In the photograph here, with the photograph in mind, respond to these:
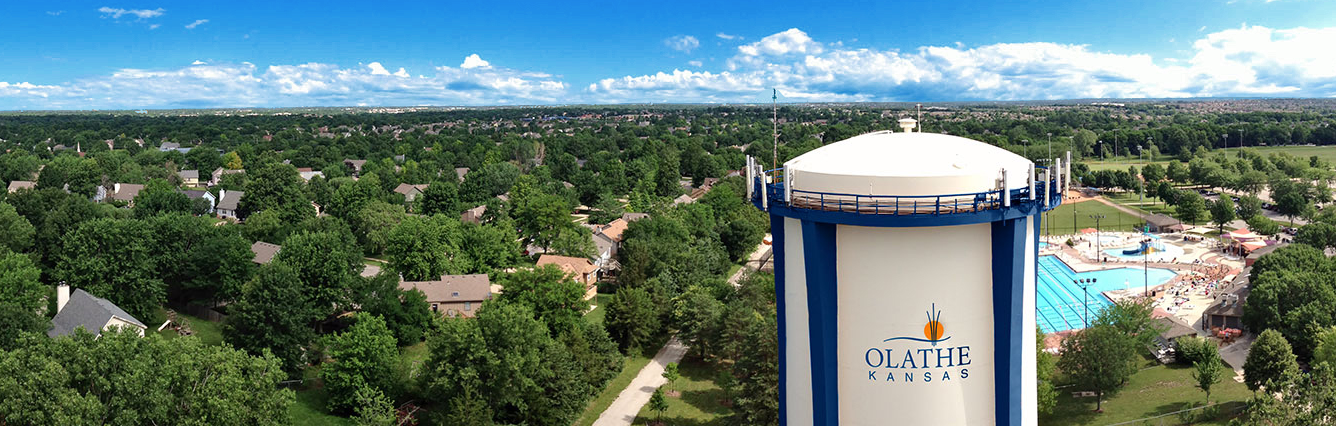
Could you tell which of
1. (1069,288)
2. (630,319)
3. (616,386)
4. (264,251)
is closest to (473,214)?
(264,251)

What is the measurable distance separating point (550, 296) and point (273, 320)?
13.1 meters

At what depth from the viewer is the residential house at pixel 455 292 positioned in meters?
54.4

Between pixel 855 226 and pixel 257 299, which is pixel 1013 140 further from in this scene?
pixel 855 226

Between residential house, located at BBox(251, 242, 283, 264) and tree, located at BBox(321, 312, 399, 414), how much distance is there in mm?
25732

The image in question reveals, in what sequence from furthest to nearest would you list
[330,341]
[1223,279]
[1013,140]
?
1. [1013,140]
2. [1223,279]
3. [330,341]

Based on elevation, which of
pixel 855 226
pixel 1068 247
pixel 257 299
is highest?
pixel 855 226

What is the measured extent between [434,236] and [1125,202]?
Answer: 9018 centimetres

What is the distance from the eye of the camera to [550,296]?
4641 centimetres

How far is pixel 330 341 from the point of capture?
42.8 meters

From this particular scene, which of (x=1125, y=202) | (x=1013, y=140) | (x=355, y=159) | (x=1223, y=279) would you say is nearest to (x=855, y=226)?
(x=1223, y=279)

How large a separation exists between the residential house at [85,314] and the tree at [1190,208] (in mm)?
91903

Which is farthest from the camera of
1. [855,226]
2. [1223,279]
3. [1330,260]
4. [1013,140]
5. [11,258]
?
[1013,140]

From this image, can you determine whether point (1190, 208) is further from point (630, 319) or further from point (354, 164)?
point (354, 164)

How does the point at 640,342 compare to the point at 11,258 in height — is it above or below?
below
